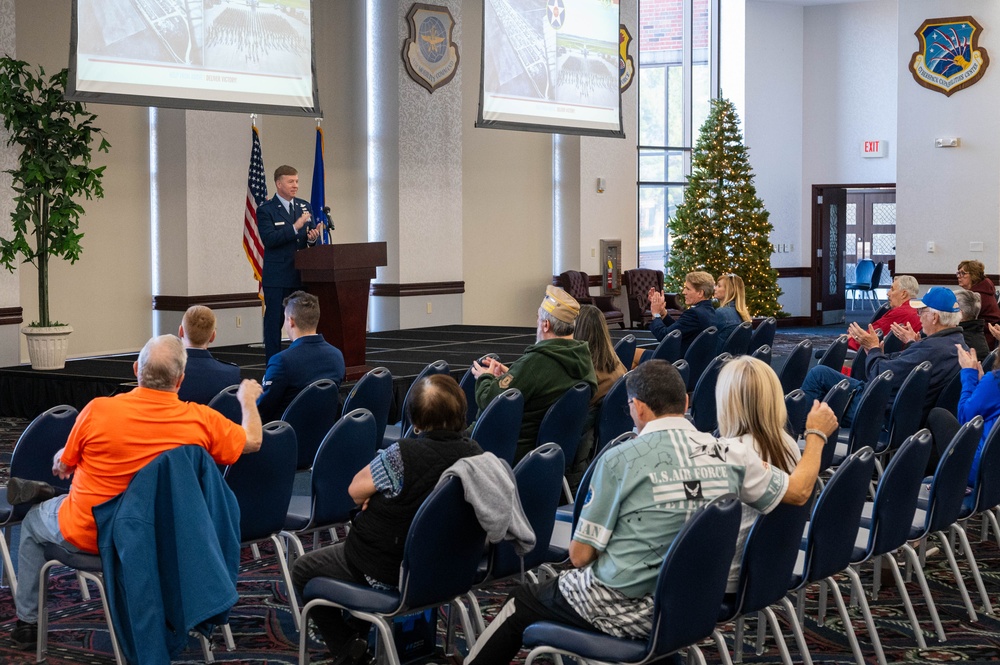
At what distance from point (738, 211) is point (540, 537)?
12845mm

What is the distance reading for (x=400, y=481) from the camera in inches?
124

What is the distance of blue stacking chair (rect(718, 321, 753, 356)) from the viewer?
788 cm

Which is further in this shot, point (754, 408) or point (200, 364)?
point (200, 364)

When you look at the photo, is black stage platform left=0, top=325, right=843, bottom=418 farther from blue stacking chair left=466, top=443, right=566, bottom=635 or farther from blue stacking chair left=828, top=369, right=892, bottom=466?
blue stacking chair left=466, top=443, right=566, bottom=635

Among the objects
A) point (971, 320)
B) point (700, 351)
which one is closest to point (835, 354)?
point (971, 320)

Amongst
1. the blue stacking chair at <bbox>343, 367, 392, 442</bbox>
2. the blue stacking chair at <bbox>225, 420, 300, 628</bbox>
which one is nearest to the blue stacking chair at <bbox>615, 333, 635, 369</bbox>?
the blue stacking chair at <bbox>343, 367, 392, 442</bbox>

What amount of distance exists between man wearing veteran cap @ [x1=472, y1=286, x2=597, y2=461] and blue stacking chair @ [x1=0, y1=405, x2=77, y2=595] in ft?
5.60

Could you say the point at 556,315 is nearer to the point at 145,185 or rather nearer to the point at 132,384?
the point at 132,384

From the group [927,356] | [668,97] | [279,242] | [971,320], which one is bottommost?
[927,356]

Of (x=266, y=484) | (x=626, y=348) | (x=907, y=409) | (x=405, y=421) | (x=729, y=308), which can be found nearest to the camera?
(x=266, y=484)

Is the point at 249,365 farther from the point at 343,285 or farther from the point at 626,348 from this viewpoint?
the point at 626,348

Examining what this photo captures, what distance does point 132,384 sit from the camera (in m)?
7.94

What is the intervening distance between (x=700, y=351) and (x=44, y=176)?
16.3ft

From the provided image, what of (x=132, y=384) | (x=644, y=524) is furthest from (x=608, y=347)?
(x=132, y=384)
